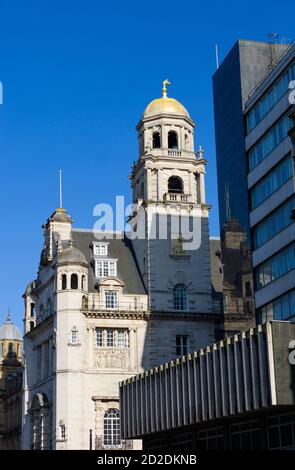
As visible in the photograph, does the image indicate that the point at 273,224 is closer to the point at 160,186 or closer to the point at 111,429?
the point at 160,186

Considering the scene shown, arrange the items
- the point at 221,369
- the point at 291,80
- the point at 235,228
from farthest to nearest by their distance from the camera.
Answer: the point at 235,228, the point at 291,80, the point at 221,369

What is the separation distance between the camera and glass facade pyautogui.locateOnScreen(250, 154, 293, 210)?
6231cm

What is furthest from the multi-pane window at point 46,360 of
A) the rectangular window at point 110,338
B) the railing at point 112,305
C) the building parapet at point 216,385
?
the building parapet at point 216,385

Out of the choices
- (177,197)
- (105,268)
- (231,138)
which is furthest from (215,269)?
(231,138)

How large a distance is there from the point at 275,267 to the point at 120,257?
106 ft

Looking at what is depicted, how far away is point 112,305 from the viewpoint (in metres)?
89.1

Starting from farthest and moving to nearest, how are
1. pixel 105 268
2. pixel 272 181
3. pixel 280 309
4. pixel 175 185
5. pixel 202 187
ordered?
1. pixel 175 185
2. pixel 202 187
3. pixel 105 268
4. pixel 272 181
5. pixel 280 309

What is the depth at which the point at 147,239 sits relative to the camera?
9150 cm

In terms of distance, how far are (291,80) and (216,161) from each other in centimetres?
2689

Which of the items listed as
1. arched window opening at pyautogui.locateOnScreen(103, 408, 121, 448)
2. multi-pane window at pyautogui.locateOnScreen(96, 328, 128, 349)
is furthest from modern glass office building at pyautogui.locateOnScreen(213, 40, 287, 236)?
arched window opening at pyautogui.locateOnScreen(103, 408, 121, 448)

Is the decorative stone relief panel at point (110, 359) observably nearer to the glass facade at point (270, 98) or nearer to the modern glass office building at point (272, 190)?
the modern glass office building at point (272, 190)

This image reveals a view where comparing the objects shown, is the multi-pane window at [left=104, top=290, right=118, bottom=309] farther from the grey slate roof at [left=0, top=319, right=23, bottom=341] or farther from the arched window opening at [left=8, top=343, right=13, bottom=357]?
the grey slate roof at [left=0, top=319, right=23, bottom=341]
